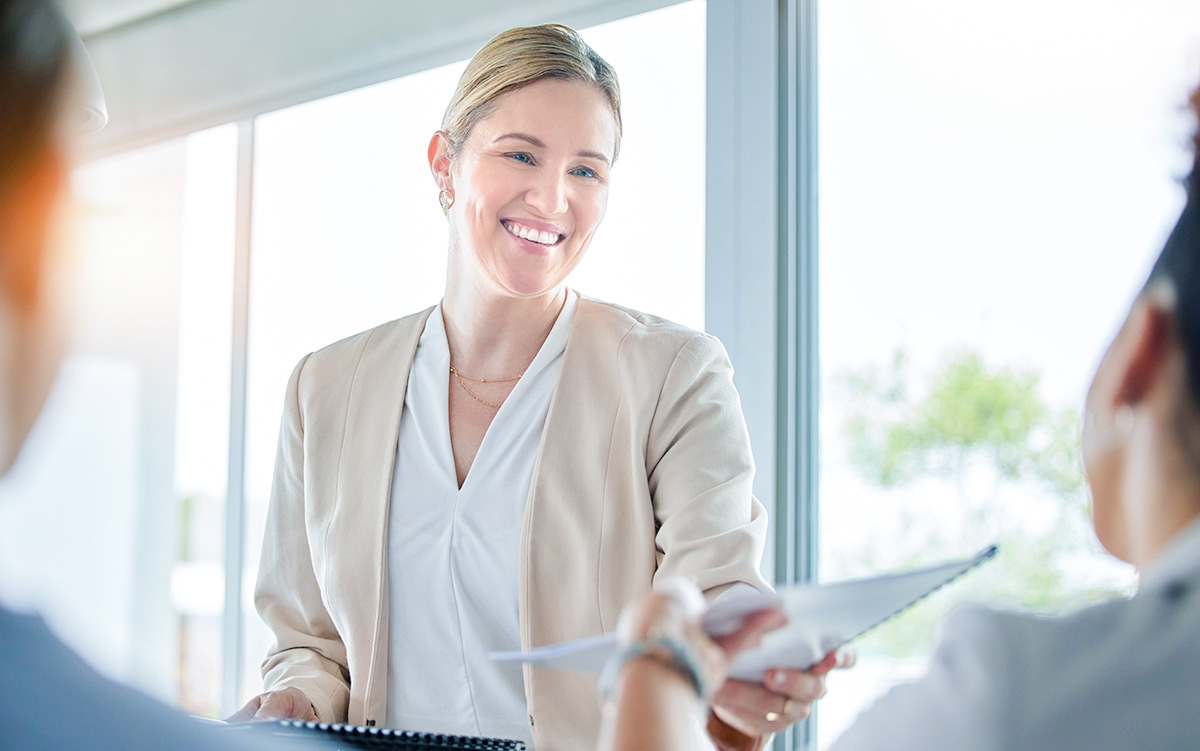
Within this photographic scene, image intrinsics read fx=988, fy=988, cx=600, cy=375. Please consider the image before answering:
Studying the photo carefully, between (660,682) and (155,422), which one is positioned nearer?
(660,682)

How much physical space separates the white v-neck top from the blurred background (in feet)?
1.47

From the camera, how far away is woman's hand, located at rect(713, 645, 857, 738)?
36.2 inches

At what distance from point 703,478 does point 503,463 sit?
34 cm

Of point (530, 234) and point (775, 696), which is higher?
point (530, 234)

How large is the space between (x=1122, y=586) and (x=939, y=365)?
0.55 m

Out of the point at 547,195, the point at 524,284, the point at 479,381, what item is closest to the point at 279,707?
the point at 479,381

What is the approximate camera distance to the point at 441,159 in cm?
176

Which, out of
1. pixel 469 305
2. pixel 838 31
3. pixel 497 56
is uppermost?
pixel 838 31

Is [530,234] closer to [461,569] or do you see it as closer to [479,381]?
[479,381]

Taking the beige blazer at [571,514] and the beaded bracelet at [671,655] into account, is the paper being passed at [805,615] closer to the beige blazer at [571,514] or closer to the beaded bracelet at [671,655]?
the beaded bracelet at [671,655]

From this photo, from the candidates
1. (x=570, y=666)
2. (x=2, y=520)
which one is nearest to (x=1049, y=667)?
(x=570, y=666)

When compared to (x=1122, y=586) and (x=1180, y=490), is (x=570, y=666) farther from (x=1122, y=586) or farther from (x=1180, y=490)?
(x=1122, y=586)

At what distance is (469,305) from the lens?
1716 millimetres

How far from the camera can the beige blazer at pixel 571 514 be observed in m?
1.41
